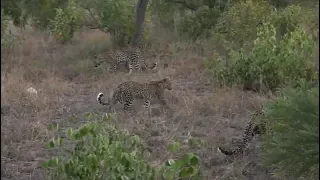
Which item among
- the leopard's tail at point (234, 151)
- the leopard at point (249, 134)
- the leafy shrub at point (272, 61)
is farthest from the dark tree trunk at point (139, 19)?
the leopard's tail at point (234, 151)

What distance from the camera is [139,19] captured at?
16.8m

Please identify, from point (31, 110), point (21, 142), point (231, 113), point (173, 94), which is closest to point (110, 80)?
point (173, 94)

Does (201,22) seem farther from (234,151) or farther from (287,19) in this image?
(234,151)

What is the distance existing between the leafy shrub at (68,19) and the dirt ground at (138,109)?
0.98 meters

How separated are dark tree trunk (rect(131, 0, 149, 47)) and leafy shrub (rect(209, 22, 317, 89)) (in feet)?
17.8

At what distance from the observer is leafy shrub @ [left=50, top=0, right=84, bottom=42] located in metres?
17.0

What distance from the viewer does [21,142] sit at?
8.56 meters

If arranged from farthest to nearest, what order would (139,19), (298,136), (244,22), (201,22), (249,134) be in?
(201,22)
(139,19)
(244,22)
(249,134)
(298,136)

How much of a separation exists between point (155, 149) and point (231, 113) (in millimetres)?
2326

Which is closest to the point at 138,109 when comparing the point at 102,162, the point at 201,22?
the point at 102,162

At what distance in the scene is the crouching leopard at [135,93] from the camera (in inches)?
422

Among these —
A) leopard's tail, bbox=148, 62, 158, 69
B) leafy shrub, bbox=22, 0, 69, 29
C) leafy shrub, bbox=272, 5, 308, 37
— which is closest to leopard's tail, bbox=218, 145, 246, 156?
leafy shrub, bbox=272, 5, 308, 37

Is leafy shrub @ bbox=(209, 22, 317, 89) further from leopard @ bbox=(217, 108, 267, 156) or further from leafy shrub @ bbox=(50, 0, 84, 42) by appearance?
leafy shrub @ bbox=(50, 0, 84, 42)

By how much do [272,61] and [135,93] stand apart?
9.09 ft
